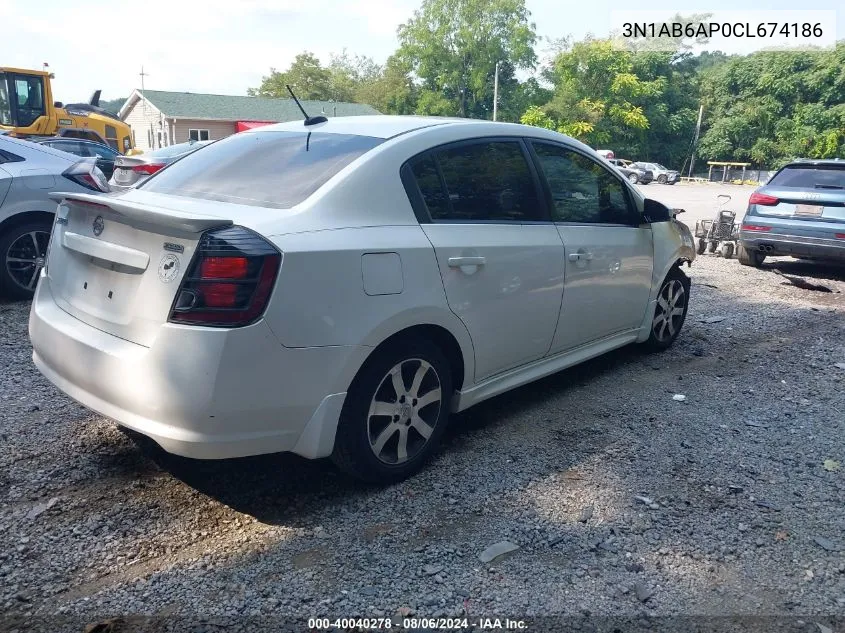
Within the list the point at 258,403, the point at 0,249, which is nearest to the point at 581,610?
the point at 258,403

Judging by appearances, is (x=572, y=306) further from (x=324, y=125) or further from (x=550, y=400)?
(x=324, y=125)

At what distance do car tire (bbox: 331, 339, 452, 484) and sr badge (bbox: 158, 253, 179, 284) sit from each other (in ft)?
2.87

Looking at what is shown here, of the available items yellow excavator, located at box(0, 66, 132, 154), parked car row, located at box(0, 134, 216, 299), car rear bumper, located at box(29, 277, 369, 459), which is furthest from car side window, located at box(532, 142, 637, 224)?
yellow excavator, located at box(0, 66, 132, 154)

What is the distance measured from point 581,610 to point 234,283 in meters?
1.76

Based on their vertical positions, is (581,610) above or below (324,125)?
below

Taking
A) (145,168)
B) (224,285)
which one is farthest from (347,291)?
(145,168)

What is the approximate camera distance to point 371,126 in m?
3.71

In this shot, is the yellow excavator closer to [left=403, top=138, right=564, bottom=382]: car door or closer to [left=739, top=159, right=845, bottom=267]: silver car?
[left=739, top=159, right=845, bottom=267]: silver car

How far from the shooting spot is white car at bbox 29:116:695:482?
2701 mm

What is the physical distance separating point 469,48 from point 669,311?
60.6m

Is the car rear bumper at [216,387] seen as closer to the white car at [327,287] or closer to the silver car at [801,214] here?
the white car at [327,287]

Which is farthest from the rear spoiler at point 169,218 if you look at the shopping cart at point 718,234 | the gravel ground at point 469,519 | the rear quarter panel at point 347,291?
the shopping cart at point 718,234

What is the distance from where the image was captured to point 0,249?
6277 mm

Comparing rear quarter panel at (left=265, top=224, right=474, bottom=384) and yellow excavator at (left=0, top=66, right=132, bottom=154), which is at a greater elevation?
yellow excavator at (left=0, top=66, right=132, bottom=154)
